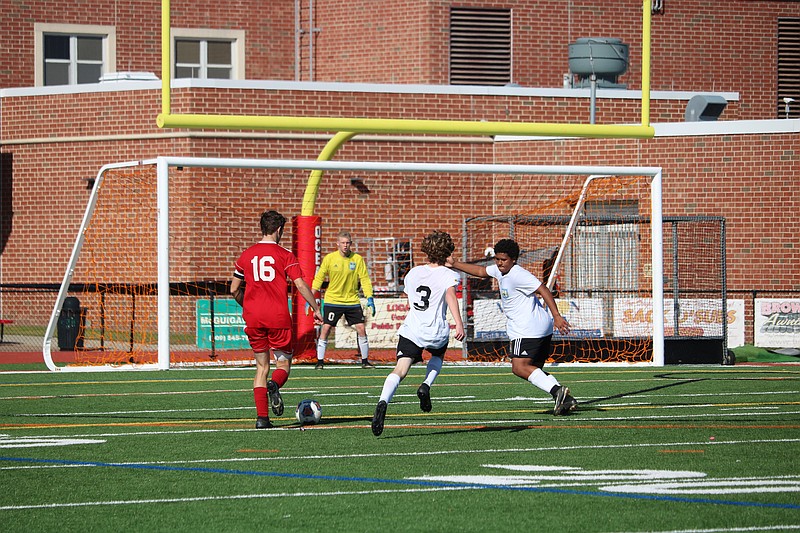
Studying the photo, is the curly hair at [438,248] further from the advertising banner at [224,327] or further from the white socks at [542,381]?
the advertising banner at [224,327]

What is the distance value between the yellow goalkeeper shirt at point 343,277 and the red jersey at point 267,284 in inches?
304

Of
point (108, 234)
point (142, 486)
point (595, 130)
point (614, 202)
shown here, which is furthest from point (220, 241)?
point (142, 486)

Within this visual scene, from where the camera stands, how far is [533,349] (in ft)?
40.4

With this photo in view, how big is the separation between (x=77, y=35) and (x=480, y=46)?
10472 mm

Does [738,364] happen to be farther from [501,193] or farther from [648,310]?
[501,193]

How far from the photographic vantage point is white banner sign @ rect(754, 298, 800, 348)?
23.4m

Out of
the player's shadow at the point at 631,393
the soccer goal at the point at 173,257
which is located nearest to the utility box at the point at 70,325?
the soccer goal at the point at 173,257

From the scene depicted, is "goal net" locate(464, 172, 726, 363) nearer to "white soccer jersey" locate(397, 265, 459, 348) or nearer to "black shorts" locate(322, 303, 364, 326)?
"black shorts" locate(322, 303, 364, 326)

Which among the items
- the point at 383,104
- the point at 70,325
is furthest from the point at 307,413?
the point at 383,104

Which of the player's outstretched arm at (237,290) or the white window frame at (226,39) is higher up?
the white window frame at (226,39)

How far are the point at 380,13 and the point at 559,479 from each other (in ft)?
81.1

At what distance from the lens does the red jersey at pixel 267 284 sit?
11.4 meters

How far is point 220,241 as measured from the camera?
2641 centimetres

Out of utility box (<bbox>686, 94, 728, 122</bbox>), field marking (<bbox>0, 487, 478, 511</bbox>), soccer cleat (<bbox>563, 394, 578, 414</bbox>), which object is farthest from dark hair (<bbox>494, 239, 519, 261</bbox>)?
utility box (<bbox>686, 94, 728, 122</bbox>)
